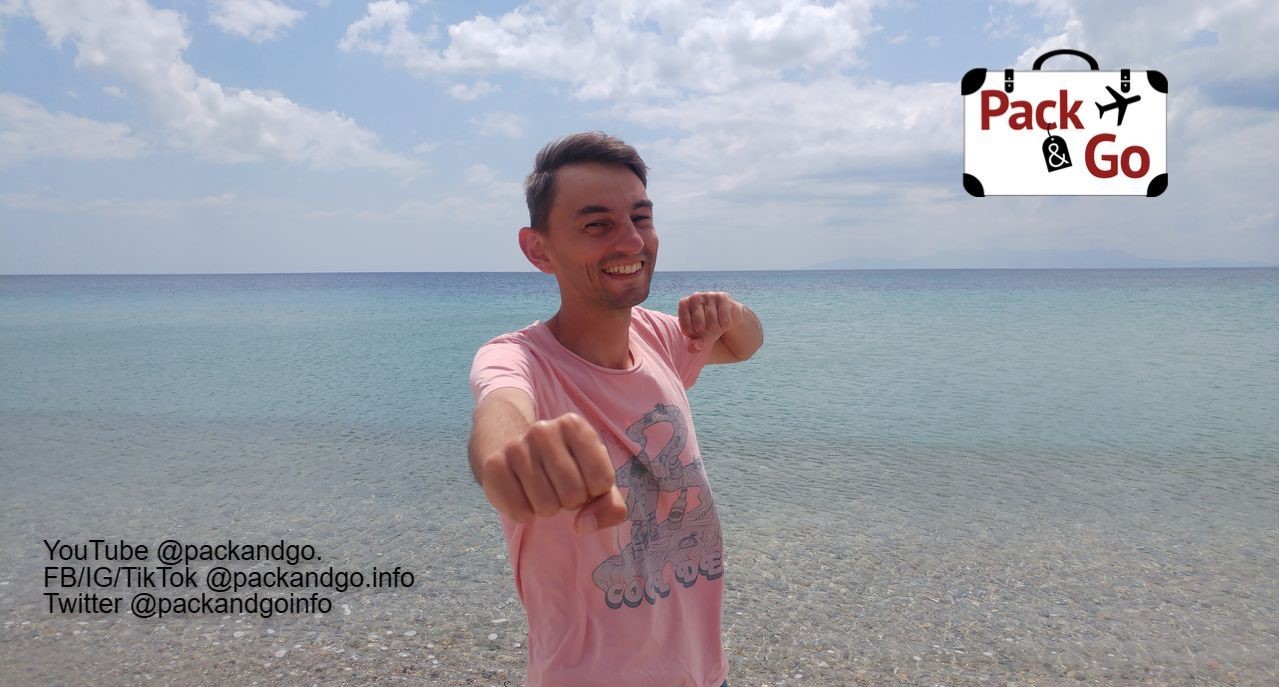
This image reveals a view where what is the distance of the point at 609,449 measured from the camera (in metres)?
2.06

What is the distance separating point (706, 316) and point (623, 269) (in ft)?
1.84

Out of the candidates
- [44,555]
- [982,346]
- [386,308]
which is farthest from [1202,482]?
[386,308]

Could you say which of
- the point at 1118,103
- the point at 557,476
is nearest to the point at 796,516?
the point at 1118,103

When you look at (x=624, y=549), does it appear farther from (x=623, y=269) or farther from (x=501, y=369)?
(x=623, y=269)

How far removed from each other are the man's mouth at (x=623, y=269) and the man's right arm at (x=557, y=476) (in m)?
0.93

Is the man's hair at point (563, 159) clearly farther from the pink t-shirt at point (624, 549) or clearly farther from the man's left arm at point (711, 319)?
the man's left arm at point (711, 319)

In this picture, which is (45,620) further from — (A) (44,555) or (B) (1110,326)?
(B) (1110,326)

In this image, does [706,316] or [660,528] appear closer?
[660,528]

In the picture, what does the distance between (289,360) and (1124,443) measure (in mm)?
19513

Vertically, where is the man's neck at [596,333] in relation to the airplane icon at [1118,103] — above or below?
below

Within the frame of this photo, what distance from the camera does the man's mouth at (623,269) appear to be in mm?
2092

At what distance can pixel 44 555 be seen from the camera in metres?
6.77

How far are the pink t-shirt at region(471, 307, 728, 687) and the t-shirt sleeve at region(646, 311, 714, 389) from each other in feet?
0.79

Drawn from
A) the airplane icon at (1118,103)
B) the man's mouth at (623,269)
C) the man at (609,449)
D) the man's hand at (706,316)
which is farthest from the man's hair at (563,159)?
the airplane icon at (1118,103)
